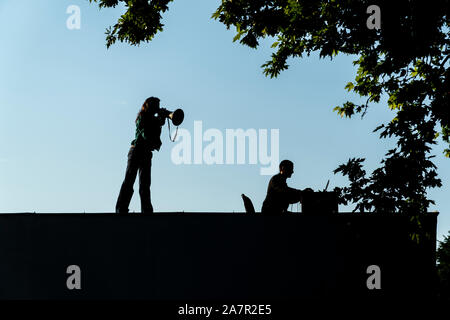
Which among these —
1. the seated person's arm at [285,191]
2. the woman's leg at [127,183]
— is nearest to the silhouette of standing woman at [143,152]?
the woman's leg at [127,183]

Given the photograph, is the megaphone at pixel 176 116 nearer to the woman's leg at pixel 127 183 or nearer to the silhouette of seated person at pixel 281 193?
the woman's leg at pixel 127 183

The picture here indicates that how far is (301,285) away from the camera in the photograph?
9.21 meters

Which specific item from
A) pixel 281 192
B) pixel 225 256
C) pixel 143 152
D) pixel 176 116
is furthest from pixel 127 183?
pixel 281 192

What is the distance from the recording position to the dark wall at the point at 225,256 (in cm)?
919

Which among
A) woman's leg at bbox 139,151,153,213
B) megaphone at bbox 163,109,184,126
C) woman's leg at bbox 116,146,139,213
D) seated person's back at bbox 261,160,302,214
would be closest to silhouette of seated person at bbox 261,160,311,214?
seated person's back at bbox 261,160,302,214

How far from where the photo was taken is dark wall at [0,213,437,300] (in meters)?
9.19

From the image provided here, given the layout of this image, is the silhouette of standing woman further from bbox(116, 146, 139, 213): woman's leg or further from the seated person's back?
the seated person's back

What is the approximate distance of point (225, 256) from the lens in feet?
30.2

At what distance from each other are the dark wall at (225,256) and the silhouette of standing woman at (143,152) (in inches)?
20.6

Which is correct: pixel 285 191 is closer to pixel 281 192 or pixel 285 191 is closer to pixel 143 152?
pixel 281 192
